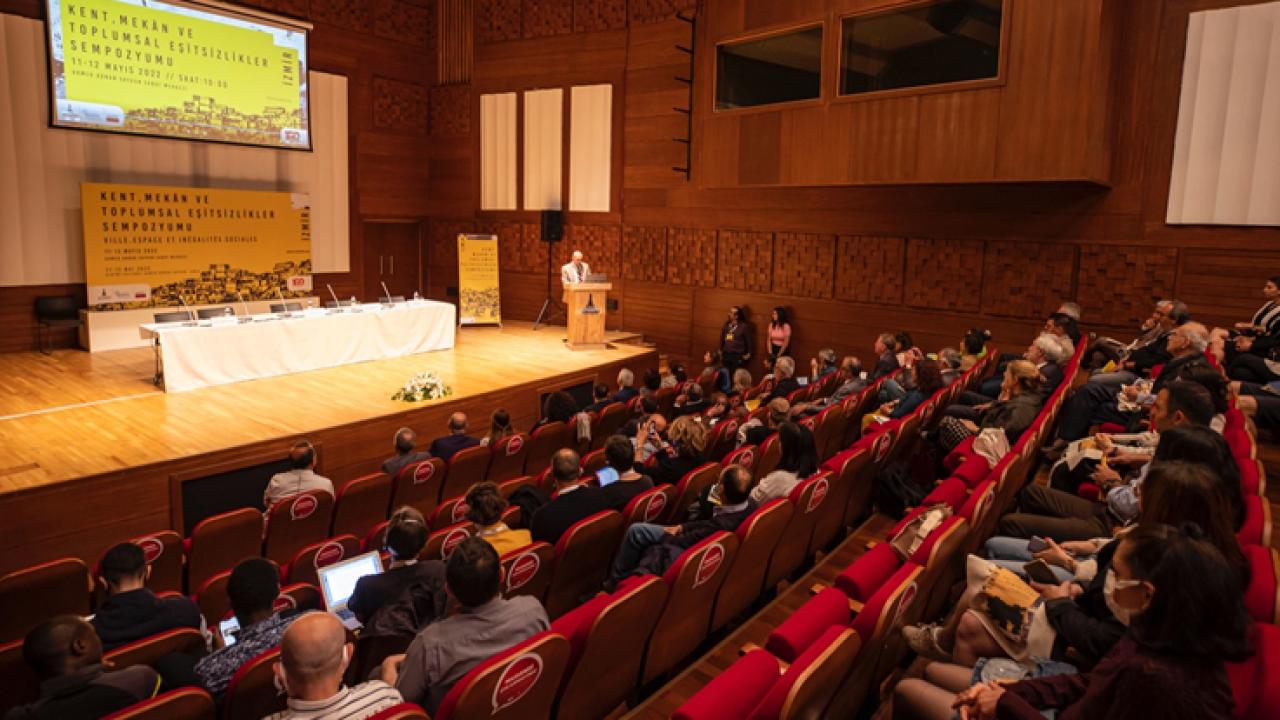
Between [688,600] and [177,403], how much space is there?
611cm

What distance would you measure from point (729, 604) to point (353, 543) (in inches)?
74.9

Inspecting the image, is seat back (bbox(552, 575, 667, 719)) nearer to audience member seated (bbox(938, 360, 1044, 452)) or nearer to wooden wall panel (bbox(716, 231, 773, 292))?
audience member seated (bbox(938, 360, 1044, 452))

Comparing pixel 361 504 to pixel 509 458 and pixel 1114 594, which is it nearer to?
pixel 509 458

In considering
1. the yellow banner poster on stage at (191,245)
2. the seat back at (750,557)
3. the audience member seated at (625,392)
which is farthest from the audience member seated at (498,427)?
the yellow banner poster on stage at (191,245)

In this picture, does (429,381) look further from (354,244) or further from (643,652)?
(354,244)

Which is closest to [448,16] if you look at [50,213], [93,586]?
[50,213]

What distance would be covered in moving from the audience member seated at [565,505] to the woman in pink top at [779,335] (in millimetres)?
6444

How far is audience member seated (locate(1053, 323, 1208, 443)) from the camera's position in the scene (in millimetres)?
4340

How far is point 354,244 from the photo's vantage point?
491 inches

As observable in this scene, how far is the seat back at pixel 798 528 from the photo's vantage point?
3.45m

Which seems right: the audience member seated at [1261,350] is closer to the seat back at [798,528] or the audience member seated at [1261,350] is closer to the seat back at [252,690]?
the seat back at [798,528]

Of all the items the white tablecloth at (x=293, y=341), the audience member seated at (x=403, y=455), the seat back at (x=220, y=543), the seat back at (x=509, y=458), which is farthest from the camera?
the white tablecloth at (x=293, y=341)


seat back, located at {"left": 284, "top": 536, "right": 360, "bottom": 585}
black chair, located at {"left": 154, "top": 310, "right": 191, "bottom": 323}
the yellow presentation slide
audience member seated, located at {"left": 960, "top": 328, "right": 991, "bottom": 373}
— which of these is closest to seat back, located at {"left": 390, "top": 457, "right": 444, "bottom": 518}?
seat back, located at {"left": 284, "top": 536, "right": 360, "bottom": 585}

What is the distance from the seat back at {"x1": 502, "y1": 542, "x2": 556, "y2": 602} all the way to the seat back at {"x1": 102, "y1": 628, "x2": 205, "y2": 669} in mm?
1078
